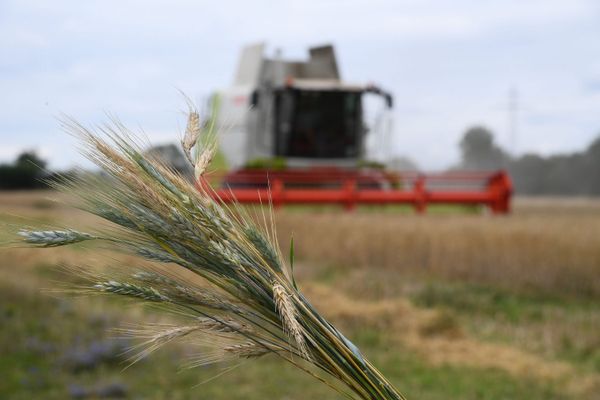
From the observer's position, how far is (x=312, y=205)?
1318 cm

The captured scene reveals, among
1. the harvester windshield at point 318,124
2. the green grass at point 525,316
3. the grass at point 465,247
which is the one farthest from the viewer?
the harvester windshield at point 318,124

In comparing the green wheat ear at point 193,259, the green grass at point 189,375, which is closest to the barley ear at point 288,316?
the green wheat ear at point 193,259

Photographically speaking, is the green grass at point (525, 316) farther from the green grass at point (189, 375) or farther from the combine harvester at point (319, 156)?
the combine harvester at point (319, 156)

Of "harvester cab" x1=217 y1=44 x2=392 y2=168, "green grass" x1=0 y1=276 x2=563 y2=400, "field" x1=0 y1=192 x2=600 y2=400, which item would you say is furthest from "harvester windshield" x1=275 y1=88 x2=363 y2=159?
"green grass" x1=0 y1=276 x2=563 y2=400

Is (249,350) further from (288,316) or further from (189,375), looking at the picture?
(189,375)

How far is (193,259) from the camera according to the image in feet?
3.14

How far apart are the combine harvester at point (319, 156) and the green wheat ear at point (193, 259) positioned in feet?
34.8

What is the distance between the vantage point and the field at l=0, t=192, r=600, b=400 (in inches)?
230

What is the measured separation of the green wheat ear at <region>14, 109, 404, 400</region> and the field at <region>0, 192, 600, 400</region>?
2.49 metres

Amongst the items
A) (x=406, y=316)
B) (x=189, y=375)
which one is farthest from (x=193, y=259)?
(x=406, y=316)

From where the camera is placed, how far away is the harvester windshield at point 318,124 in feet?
46.9

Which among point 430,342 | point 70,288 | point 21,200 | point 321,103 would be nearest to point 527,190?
point 21,200

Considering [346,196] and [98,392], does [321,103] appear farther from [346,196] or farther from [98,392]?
[98,392]

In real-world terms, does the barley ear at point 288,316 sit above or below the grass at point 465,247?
above
